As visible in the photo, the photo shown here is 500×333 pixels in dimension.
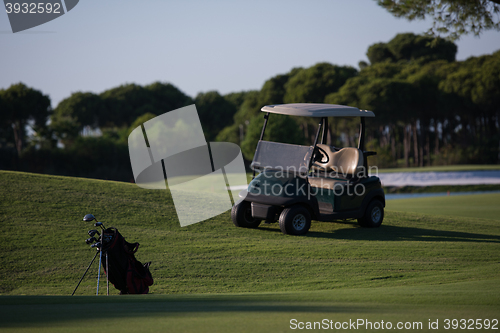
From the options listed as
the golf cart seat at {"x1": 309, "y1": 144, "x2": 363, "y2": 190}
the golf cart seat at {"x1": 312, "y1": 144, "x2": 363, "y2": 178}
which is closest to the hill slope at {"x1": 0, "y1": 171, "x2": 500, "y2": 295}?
the golf cart seat at {"x1": 309, "y1": 144, "x2": 363, "y2": 190}

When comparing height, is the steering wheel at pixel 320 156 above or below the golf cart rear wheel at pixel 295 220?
above

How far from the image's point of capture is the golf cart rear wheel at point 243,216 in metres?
10.3

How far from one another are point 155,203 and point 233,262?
481 centimetres

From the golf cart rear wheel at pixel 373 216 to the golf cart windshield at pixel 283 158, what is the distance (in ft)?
6.85

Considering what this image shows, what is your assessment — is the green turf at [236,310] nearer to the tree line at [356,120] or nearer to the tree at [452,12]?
the tree at [452,12]

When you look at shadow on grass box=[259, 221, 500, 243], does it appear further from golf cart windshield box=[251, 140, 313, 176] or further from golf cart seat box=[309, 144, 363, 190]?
golf cart windshield box=[251, 140, 313, 176]

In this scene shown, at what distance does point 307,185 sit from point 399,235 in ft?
8.01

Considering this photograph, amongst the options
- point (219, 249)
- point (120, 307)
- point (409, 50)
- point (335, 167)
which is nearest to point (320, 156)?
point (335, 167)

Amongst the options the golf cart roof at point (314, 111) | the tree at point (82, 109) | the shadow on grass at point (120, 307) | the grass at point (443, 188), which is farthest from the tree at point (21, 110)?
the shadow on grass at point (120, 307)

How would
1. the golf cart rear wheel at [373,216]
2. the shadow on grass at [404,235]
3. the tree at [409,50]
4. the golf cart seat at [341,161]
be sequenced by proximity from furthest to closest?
the tree at [409,50] < the golf cart rear wheel at [373,216] < the golf cart seat at [341,161] < the shadow on grass at [404,235]

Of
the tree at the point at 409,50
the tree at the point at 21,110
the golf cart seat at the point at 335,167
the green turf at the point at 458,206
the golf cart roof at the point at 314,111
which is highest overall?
the tree at the point at 409,50

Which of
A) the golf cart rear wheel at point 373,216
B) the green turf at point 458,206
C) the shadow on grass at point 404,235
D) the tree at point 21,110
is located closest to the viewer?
the shadow on grass at point 404,235

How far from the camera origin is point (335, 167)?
10.6 meters

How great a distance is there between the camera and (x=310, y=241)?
30.3ft
